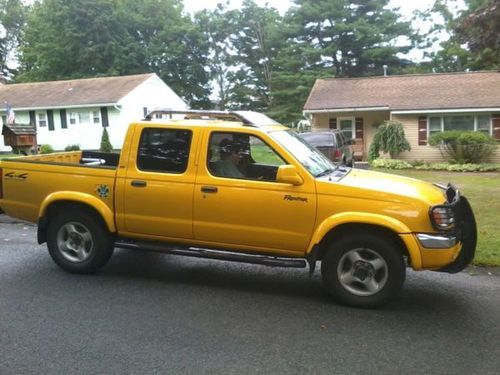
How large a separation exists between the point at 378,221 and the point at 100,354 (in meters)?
2.66

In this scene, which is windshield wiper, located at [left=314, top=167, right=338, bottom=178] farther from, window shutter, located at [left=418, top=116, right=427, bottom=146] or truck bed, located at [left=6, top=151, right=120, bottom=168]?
window shutter, located at [left=418, top=116, right=427, bottom=146]

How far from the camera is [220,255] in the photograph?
5551mm

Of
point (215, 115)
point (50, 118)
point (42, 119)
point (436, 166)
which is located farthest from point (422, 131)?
point (42, 119)

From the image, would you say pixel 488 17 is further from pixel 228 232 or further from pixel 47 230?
pixel 47 230

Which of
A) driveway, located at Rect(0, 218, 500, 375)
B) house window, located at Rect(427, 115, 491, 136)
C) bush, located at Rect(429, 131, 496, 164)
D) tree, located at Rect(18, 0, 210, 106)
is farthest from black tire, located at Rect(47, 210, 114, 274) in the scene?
tree, located at Rect(18, 0, 210, 106)

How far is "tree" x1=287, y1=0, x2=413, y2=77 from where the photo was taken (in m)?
44.2

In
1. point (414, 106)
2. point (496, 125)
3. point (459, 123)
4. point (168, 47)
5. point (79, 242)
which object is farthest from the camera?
point (168, 47)

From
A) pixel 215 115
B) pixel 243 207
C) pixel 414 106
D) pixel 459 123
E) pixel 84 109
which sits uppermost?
pixel 84 109

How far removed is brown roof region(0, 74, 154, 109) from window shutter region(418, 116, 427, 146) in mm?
17427

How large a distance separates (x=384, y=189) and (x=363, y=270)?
80 cm

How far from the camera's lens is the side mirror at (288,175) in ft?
16.8

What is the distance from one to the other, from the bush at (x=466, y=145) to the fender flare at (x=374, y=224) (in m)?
18.7

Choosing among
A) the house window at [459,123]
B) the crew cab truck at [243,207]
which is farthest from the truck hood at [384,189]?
the house window at [459,123]

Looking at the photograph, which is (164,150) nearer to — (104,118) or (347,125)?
(347,125)
